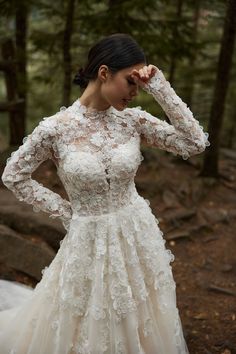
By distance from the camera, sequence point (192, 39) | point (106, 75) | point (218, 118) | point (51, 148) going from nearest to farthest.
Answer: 1. point (106, 75)
2. point (51, 148)
3. point (218, 118)
4. point (192, 39)

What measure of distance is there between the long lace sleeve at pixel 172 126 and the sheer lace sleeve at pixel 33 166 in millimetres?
698

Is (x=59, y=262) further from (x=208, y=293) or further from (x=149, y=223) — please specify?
(x=208, y=293)

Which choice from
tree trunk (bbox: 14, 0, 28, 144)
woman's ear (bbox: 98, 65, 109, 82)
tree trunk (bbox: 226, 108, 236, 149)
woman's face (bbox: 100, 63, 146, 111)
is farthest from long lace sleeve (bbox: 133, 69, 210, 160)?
A: tree trunk (bbox: 226, 108, 236, 149)

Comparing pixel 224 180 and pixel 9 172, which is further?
pixel 224 180

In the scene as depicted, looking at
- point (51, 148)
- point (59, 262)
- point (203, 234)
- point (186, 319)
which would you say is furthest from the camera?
point (203, 234)

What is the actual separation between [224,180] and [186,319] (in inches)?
182

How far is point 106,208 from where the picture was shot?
310 cm

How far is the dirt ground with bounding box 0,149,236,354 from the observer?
5.02 m

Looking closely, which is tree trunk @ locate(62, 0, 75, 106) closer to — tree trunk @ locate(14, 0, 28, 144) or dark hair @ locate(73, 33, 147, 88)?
tree trunk @ locate(14, 0, 28, 144)

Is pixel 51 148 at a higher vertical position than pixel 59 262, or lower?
higher

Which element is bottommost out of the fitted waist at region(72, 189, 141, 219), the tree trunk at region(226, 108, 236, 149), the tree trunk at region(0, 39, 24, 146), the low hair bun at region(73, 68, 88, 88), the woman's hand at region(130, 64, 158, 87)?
the tree trunk at region(226, 108, 236, 149)

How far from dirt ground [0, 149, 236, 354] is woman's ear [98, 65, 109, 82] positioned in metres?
3.04

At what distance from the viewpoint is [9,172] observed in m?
3.10

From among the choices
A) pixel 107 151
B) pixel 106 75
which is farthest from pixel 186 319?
pixel 106 75
